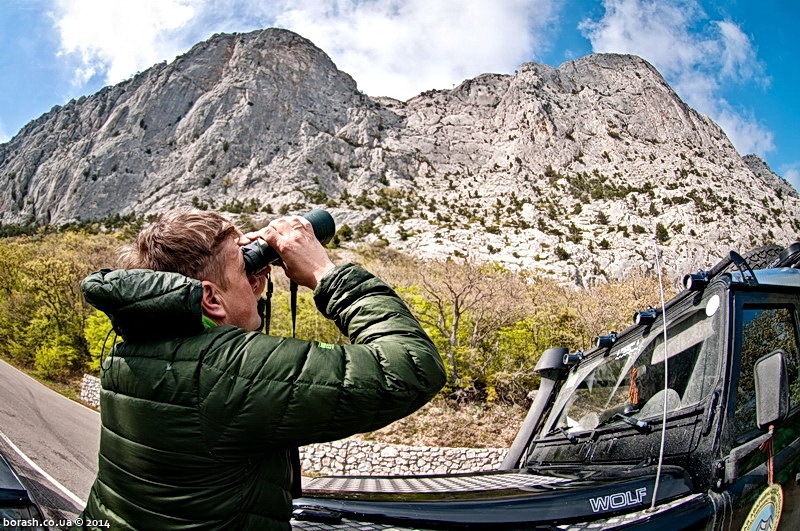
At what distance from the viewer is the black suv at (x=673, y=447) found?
1792 mm

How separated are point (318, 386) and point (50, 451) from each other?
713 cm

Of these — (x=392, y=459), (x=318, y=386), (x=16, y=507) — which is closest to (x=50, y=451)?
(x=16, y=507)

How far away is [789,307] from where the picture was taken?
253cm

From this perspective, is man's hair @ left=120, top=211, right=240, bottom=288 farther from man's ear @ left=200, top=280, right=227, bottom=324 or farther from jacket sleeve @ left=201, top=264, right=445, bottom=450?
jacket sleeve @ left=201, top=264, right=445, bottom=450

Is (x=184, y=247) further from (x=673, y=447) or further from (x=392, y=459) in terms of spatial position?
(x=392, y=459)

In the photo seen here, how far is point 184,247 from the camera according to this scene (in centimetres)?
136

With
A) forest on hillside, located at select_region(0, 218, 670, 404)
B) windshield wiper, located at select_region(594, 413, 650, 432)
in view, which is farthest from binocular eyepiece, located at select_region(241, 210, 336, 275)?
forest on hillside, located at select_region(0, 218, 670, 404)

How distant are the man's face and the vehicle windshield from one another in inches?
67.2

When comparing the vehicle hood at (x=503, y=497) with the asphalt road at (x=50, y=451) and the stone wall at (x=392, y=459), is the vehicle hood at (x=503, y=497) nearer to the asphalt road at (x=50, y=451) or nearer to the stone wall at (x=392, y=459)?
the asphalt road at (x=50, y=451)

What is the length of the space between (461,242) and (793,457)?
50.4 meters

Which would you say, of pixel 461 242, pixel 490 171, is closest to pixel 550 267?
pixel 461 242

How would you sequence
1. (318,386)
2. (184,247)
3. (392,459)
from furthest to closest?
(392,459)
(184,247)
(318,386)

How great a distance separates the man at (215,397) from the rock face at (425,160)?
148 feet

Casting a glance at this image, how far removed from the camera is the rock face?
55.7m
